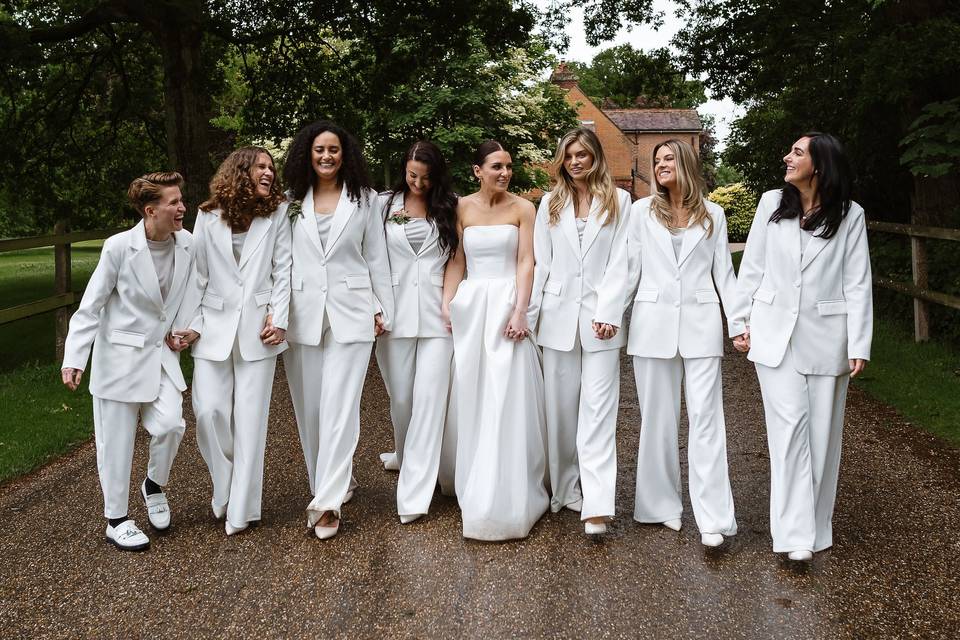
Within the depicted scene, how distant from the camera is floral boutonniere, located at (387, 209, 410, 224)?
18.1 ft

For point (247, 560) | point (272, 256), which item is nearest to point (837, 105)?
point (272, 256)

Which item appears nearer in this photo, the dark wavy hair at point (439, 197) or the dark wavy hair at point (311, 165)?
the dark wavy hair at point (311, 165)

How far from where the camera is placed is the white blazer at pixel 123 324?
4742 mm

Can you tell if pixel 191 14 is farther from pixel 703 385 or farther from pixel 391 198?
pixel 703 385

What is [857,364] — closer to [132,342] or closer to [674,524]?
[674,524]

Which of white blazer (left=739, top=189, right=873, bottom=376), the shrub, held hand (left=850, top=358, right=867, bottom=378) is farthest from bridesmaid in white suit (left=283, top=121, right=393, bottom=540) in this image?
the shrub

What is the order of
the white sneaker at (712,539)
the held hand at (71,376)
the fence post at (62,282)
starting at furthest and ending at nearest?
the fence post at (62,282) < the white sneaker at (712,539) < the held hand at (71,376)

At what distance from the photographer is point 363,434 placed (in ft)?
24.6

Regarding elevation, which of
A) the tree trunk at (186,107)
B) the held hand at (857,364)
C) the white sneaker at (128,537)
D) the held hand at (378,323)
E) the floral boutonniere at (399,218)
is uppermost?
the tree trunk at (186,107)

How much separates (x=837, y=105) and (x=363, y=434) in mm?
8292

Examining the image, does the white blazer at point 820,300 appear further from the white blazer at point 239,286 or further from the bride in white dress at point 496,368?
the white blazer at point 239,286

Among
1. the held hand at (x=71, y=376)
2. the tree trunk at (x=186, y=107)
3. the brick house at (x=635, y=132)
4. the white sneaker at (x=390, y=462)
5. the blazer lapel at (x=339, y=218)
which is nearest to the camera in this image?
the held hand at (x=71, y=376)

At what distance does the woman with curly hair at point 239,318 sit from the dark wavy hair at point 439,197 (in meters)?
0.84

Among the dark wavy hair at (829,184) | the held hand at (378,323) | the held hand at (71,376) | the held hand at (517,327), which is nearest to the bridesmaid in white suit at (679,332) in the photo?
the dark wavy hair at (829,184)
